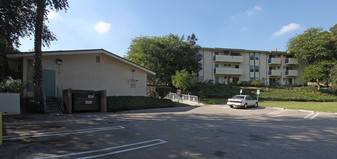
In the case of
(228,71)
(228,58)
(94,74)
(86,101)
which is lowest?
(86,101)

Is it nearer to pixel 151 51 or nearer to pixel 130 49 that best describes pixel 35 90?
pixel 151 51

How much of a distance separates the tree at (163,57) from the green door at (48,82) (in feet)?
49.2

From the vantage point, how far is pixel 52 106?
460 inches

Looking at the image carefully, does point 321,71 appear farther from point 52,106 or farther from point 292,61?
point 52,106

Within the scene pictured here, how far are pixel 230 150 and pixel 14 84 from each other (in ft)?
39.6

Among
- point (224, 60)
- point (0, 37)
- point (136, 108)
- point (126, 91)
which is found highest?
point (224, 60)

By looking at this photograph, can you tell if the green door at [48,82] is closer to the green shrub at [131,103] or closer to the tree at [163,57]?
the green shrub at [131,103]

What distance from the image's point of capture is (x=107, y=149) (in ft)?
15.3

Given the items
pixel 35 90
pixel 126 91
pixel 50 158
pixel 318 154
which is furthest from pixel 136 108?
pixel 318 154

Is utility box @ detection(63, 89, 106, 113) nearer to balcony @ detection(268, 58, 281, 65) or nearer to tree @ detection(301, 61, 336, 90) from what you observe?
tree @ detection(301, 61, 336, 90)

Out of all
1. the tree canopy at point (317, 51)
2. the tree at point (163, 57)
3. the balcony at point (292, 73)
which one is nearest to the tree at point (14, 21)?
the tree at point (163, 57)

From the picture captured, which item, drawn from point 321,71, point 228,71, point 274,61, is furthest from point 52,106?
point 274,61

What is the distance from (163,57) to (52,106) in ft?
62.9

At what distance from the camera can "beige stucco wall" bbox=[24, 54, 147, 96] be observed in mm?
14336
